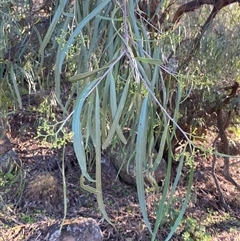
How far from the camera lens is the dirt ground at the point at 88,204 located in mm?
2582

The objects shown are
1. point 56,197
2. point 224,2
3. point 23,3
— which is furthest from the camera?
point 56,197

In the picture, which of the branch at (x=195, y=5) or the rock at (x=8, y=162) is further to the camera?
the rock at (x=8, y=162)

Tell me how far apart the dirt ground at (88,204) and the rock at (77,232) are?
0.33 feet

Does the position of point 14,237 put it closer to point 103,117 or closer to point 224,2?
point 103,117

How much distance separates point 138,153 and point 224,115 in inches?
92.4

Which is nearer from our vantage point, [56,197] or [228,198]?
[56,197]

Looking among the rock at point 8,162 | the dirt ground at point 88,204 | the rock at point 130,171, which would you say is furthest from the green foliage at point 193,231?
the rock at point 8,162

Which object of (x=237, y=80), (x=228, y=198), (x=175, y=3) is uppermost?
(x=175, y=3)

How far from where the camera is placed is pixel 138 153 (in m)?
0.90

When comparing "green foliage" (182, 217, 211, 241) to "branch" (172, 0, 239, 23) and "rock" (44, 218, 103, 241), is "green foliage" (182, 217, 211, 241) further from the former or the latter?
"branch" (172, 0, 239, 23)

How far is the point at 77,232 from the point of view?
7.64 ft

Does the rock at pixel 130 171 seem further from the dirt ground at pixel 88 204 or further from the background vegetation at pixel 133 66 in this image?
the background vegetation at pixel 133 66

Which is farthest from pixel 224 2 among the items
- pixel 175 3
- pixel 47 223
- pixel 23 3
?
pixel 47 223

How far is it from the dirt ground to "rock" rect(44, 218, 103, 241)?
0.10 metres
